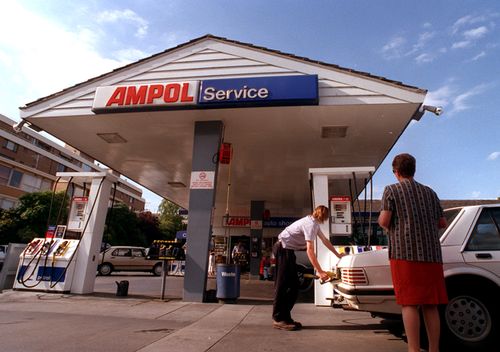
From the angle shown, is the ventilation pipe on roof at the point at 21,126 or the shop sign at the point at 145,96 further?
the ventilation pipe on roof at the point at 21,126

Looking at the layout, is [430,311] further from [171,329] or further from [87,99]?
[87,99]

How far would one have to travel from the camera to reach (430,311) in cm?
261

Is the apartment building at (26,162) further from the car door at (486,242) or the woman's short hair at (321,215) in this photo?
the car door at (486,242)

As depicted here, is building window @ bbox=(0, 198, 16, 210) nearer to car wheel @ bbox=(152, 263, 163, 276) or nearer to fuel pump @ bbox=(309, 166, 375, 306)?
car wheel @ bbox=(152, 263, 163, 276)

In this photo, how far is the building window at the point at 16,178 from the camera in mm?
35544

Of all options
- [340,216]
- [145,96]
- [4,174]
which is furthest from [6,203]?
[340,216]

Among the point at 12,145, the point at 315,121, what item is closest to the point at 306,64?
the point at 315,121

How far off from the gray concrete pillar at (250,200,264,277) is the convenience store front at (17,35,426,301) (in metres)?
8.10

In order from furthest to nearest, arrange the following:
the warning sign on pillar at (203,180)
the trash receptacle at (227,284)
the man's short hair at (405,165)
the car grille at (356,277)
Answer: the warning sign on pillar at (203,180) < the trash receptacle at (227,284) < the car grille at (356,277) < the man's short hair at (405,165)

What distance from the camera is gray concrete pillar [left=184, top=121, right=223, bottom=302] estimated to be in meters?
7.11

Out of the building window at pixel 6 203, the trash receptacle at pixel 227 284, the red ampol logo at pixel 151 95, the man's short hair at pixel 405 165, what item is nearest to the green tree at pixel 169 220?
the building window at pixel 6 203

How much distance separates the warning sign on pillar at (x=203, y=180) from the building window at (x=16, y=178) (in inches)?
1434

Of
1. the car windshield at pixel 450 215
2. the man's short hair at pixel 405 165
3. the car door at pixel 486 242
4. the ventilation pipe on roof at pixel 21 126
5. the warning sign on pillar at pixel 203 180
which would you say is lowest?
the car door at pixel 486 242

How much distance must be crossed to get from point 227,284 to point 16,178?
126 feet
